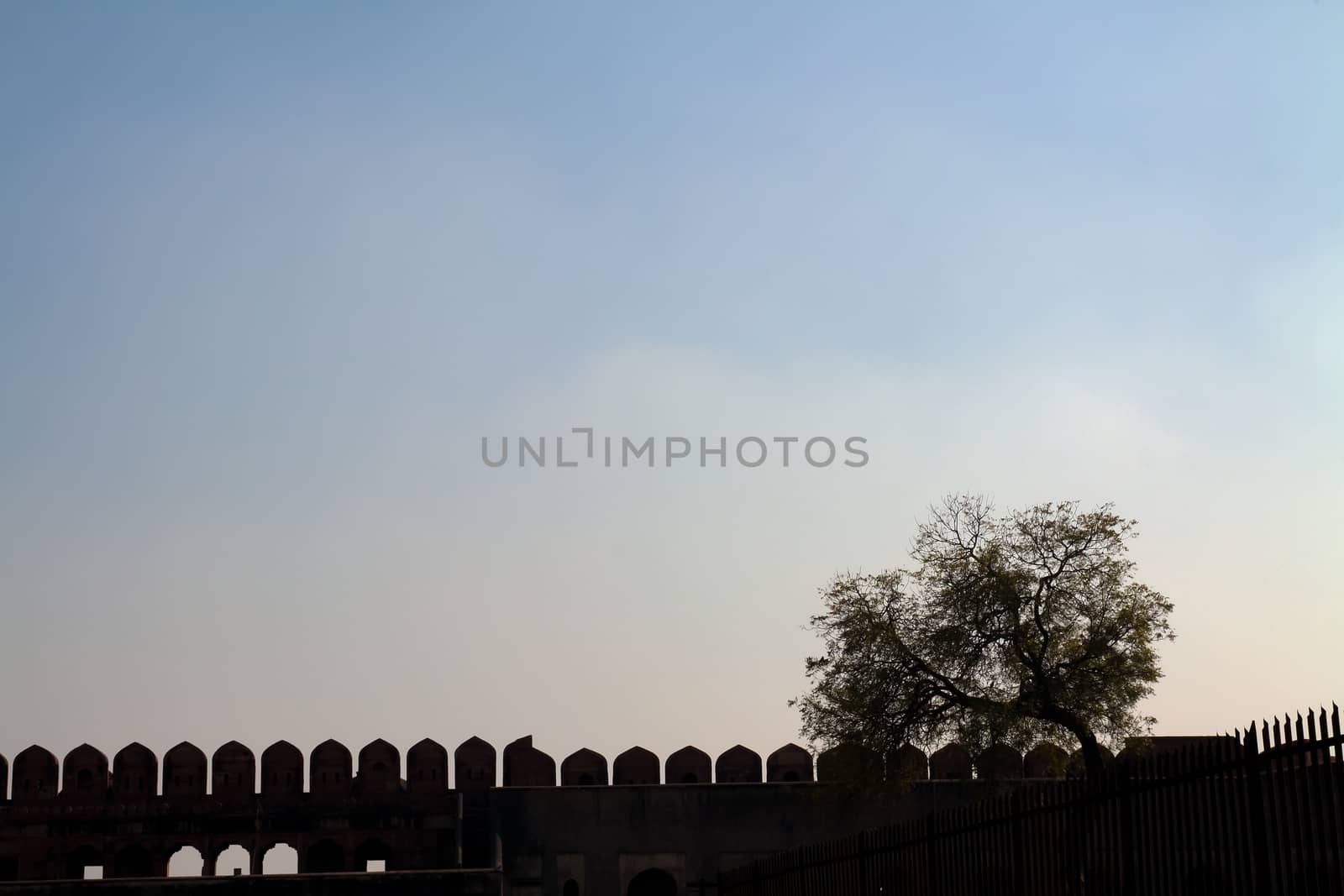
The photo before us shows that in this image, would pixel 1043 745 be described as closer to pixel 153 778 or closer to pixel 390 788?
pixel 390 788

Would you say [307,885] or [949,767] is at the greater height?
[949,767]

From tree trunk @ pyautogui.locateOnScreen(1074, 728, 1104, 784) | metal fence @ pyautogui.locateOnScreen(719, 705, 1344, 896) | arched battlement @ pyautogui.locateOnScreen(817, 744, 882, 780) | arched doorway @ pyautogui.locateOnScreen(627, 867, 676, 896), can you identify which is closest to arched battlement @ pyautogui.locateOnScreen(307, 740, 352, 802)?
arched doorway @ pyautogui.locateOnScreen(627, 867, 676, 896)

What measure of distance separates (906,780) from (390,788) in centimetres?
1057

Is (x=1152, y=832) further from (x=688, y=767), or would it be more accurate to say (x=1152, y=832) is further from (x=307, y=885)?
(x=688, y=767)

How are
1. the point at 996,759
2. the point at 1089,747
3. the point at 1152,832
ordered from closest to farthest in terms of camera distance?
1. the point at 1152,832
2. the point at 1089,747
3. the point at 996,759

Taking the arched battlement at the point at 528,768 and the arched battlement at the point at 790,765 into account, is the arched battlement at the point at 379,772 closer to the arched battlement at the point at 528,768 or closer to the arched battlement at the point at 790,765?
the arched battlement at the point at 528,768

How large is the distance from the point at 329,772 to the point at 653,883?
6676 mm

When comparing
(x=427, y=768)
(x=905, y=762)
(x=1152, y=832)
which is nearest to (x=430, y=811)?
(x=427, y=768)

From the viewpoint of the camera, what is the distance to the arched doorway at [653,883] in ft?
94.6

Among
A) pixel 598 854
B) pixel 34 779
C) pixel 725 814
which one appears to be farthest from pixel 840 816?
pixel 34 779

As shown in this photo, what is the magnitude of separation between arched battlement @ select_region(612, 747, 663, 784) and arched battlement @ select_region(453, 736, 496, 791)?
2.44 m

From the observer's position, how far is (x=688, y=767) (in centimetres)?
3031

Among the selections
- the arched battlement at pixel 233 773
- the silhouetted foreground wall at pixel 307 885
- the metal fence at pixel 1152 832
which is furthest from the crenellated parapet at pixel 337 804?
the metal fence at pixel 1152 832

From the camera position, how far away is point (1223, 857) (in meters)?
7.69
